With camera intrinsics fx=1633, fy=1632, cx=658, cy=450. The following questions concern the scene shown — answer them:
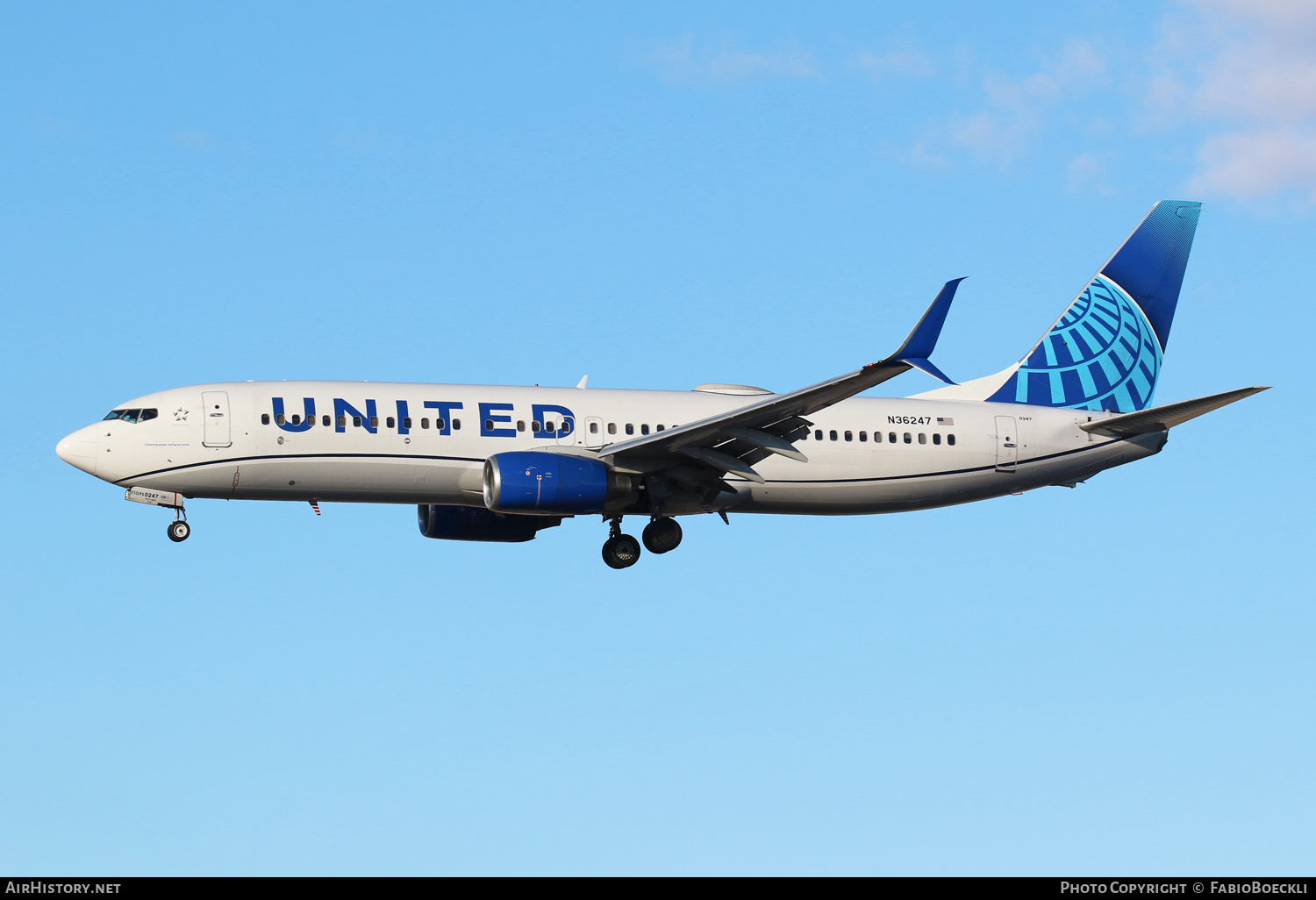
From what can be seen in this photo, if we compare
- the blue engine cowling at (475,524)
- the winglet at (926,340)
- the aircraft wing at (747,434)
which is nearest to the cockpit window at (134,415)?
the blue engine cowling at (475,524)

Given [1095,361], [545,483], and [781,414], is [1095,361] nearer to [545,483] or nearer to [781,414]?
[781,414]

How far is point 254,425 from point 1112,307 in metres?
25.0

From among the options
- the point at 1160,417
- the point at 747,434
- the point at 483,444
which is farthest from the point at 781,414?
the point at 1160,417

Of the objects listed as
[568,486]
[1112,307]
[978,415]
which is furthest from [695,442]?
[1112,307]

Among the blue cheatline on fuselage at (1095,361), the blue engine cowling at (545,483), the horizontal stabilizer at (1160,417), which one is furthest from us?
the blue cheatline on fuselage at (1095,361)

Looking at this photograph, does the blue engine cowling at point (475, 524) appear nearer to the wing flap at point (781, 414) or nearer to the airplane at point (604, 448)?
the airplane at point (604, 448)

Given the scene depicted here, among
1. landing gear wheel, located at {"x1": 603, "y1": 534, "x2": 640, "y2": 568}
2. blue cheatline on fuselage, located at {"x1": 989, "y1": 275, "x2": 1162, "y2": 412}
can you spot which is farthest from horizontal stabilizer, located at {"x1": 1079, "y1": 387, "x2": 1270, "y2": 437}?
landing gear wheel, located at {"x1": 603, "y1": 534, "x2": 640, "y2": 568}

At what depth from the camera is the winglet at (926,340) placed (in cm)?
3138

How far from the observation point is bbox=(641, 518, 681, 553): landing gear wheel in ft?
132

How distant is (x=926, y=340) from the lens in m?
31.6

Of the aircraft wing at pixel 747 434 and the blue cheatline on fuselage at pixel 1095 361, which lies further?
the blue cheatline on fuselage at pixel 1095 361

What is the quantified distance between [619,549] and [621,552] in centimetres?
10
